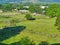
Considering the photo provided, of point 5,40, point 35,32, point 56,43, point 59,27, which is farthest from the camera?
point 59,27

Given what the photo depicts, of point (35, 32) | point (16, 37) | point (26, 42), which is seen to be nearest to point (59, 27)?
point (35, 32)

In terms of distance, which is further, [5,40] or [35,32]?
[35,32]

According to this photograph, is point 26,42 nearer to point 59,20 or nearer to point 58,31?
point 58,31

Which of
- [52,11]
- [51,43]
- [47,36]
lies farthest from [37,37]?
[52,11]

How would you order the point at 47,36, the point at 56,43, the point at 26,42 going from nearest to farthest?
the point at 26,42 < the point at 56,43 < the point at 47,36

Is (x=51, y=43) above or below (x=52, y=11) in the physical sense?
above

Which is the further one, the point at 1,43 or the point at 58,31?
the point at 58,31

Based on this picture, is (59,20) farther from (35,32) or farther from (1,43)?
(1,43)

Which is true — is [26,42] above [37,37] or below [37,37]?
above

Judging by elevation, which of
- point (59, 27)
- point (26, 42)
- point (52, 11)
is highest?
point (26, 42)
